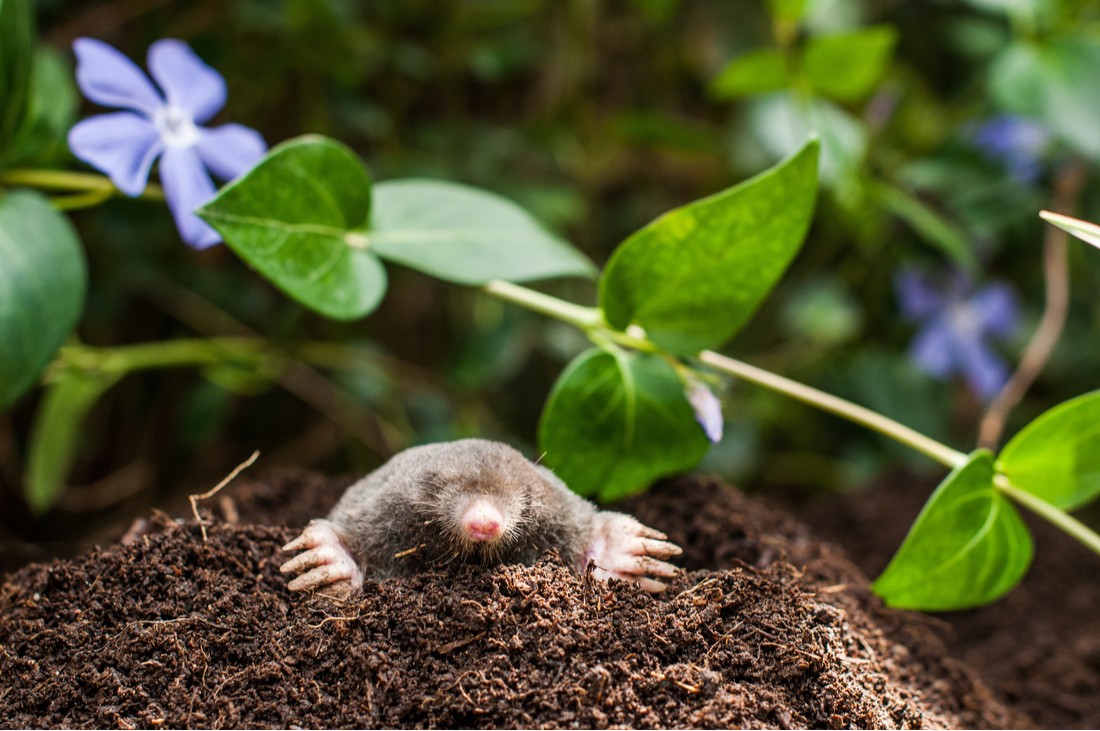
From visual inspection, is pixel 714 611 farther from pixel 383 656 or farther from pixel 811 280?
pixel 811 280

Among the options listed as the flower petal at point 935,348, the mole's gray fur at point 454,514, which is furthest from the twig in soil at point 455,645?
the flower petal at point 935,348

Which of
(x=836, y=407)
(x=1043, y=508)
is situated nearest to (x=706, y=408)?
(x=836, y=407)

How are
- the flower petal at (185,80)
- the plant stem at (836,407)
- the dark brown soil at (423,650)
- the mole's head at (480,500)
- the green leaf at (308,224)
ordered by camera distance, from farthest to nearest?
the flower petal at (185,80) < the plant stem at (836,407) < the green leaf at (308,224) < the mole's head at (480,500) < the dark brown soil at (423,650)

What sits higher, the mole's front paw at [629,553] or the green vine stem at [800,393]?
the green vine stem at [800,393]

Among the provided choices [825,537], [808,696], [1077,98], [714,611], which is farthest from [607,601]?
[1077,98]

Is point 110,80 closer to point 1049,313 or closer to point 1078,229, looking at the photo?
point 1078,229

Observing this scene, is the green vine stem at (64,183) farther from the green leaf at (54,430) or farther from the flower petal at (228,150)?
the green leaf at (54,430)

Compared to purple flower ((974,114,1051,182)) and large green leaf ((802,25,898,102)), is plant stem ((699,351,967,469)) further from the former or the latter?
purple flower ((974,114,1051,182))
